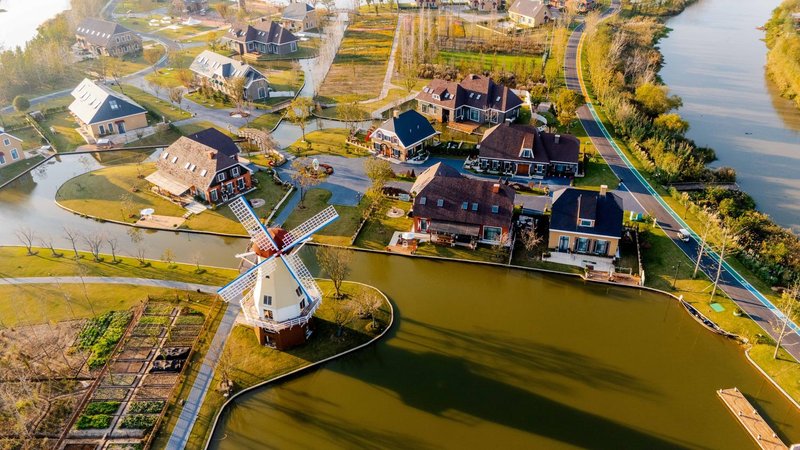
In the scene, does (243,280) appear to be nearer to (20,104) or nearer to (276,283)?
(276,283)

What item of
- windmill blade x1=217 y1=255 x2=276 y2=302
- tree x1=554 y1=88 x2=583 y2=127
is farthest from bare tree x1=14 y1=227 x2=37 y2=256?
tree x1=554 y1=88 x2=583 y2=127

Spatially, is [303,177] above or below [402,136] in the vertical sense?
below

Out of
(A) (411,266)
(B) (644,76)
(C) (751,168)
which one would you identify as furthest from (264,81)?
(C) (751,168)

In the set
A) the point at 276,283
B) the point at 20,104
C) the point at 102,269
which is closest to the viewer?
the point at 276,283

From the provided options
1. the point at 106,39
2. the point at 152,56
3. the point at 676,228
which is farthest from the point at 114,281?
the point at 106,39

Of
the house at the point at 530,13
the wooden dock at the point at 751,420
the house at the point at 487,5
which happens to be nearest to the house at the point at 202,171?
the wooden dock at the point at 751,420

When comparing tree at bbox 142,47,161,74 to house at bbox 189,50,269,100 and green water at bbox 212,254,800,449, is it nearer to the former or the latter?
house at bbox 189,50,269,100

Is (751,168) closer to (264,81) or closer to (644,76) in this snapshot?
(644,76)
